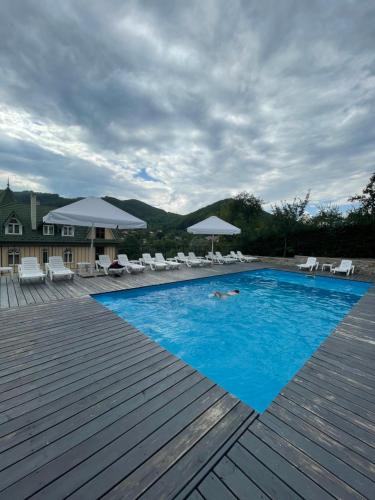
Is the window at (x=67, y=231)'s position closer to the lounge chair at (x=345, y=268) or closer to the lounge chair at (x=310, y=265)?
the lounge chair at (x=310, y=265)

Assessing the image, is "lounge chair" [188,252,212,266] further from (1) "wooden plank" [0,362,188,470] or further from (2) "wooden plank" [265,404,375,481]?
(2) "wooden plank" [265,404,375,481]

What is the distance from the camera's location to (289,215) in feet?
48.5

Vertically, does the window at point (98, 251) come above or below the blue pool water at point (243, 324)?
above

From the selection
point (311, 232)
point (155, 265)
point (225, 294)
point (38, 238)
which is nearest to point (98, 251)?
point (38, 238)

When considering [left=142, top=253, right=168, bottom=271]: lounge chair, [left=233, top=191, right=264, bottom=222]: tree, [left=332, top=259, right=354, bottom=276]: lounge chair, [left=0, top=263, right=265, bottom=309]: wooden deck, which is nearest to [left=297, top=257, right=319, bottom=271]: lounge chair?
[left=332, top=259, right=354, bottom=276]: lounge chair

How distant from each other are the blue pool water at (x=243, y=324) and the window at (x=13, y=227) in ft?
50.6

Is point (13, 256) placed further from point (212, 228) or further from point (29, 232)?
point (212, 228)

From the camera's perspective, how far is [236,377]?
11.3ft

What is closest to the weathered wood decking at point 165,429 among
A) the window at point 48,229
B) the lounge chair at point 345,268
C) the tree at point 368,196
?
the lounge chair at point 345,268

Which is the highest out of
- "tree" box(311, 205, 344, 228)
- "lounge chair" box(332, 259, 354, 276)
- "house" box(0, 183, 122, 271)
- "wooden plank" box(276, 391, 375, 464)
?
"tree" box(311, 205, 344, 228)

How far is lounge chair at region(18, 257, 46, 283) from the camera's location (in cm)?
628

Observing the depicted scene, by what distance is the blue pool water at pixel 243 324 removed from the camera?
3.56 meters

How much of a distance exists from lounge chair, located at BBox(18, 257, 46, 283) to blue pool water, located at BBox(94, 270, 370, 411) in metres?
2.13

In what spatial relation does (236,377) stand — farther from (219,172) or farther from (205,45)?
(219,172)
